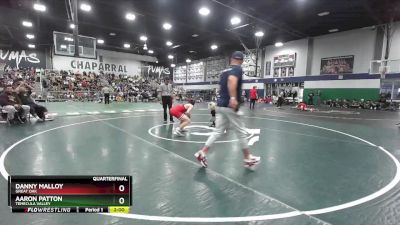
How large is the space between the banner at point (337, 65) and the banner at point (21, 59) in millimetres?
34544

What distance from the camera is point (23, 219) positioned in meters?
2.37

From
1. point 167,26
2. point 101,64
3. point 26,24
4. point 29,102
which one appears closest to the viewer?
point 29,102

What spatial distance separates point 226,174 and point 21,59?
3540 cm

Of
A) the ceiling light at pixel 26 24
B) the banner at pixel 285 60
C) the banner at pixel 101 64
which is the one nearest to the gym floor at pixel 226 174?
the ceiling light at pixel 26 24

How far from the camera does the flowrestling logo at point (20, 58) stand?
28.5m

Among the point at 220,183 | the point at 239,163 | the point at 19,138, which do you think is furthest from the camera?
the point at 19,138

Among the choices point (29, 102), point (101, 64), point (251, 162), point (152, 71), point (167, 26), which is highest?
point (167, 26)

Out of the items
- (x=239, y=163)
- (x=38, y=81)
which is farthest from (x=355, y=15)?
(x=38, y=81)

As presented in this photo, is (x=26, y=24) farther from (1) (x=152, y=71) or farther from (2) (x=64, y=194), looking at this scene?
(2) (x=64, y=194)

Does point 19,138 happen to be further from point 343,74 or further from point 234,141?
point 343,74

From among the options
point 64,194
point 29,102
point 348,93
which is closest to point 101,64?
point 29,102

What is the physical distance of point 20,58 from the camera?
2944 centimetres

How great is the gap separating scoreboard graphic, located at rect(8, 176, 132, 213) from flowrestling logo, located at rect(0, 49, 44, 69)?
35323 mm

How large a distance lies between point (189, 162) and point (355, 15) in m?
20.0
